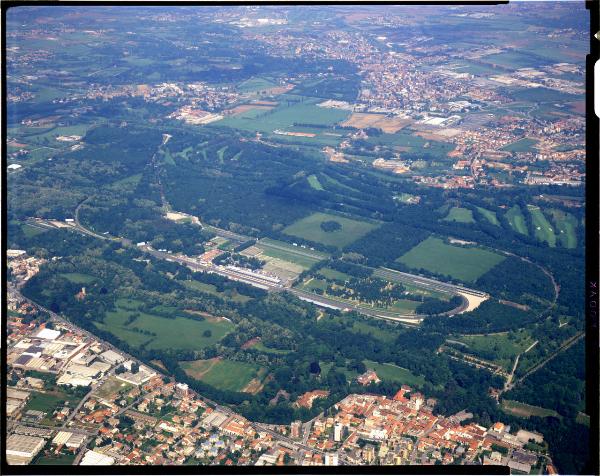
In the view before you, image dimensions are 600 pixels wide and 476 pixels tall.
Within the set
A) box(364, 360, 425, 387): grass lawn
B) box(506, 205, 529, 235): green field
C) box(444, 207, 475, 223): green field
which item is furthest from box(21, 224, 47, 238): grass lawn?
box(506, 205, 529, 235): green field

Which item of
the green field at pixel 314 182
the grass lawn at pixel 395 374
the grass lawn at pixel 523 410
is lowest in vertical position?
the green field at pixel 314 182

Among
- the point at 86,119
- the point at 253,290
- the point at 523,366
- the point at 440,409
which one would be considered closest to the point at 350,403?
the point at 440,409

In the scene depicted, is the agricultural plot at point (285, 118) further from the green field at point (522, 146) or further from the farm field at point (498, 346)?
the farm field at point (498, 346)

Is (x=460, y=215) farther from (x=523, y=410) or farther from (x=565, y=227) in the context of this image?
(x=523, y=410)

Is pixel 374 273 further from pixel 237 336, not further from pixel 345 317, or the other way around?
pixel 237 336

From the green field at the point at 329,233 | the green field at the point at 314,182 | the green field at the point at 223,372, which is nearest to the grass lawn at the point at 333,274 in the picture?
the green field at the point at 329,233
